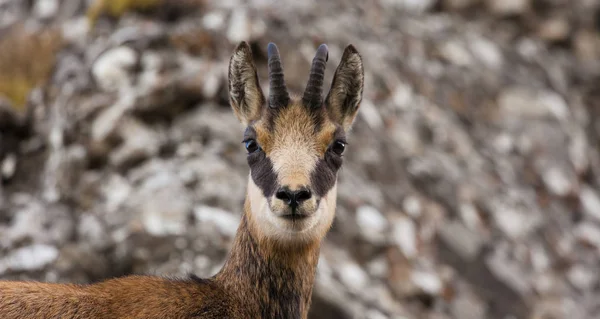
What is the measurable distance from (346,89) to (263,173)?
156 cm

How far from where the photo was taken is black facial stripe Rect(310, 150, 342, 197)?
672 cm

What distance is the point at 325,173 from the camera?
6941mm

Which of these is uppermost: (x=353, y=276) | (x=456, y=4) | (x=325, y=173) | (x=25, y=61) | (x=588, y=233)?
(x=456, y=4)

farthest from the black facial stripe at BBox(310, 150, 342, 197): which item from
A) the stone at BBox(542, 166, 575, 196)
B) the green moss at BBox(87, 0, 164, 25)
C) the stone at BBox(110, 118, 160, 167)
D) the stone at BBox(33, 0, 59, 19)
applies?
the stone at BBox(33, 0, 59, 19)

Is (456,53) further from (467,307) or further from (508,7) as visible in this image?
(467,307)

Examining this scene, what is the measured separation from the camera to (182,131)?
13.0m

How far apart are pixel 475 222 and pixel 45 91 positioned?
33.1ft

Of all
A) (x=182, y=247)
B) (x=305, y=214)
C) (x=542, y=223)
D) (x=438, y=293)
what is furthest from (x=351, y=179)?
(x=305, y=214)

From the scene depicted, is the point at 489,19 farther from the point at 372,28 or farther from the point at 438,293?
the point at 438,293

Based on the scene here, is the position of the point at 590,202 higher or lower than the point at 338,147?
higher

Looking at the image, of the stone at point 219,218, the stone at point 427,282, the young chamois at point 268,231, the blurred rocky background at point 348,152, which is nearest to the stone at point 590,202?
the blurred rocky background at point 348,152

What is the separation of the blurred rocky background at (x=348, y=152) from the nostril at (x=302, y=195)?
4584mm

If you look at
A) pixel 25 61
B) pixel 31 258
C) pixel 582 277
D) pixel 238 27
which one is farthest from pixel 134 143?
pixel 582 277

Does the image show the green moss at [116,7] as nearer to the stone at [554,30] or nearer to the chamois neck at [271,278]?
the chamois neck at [271,278]
